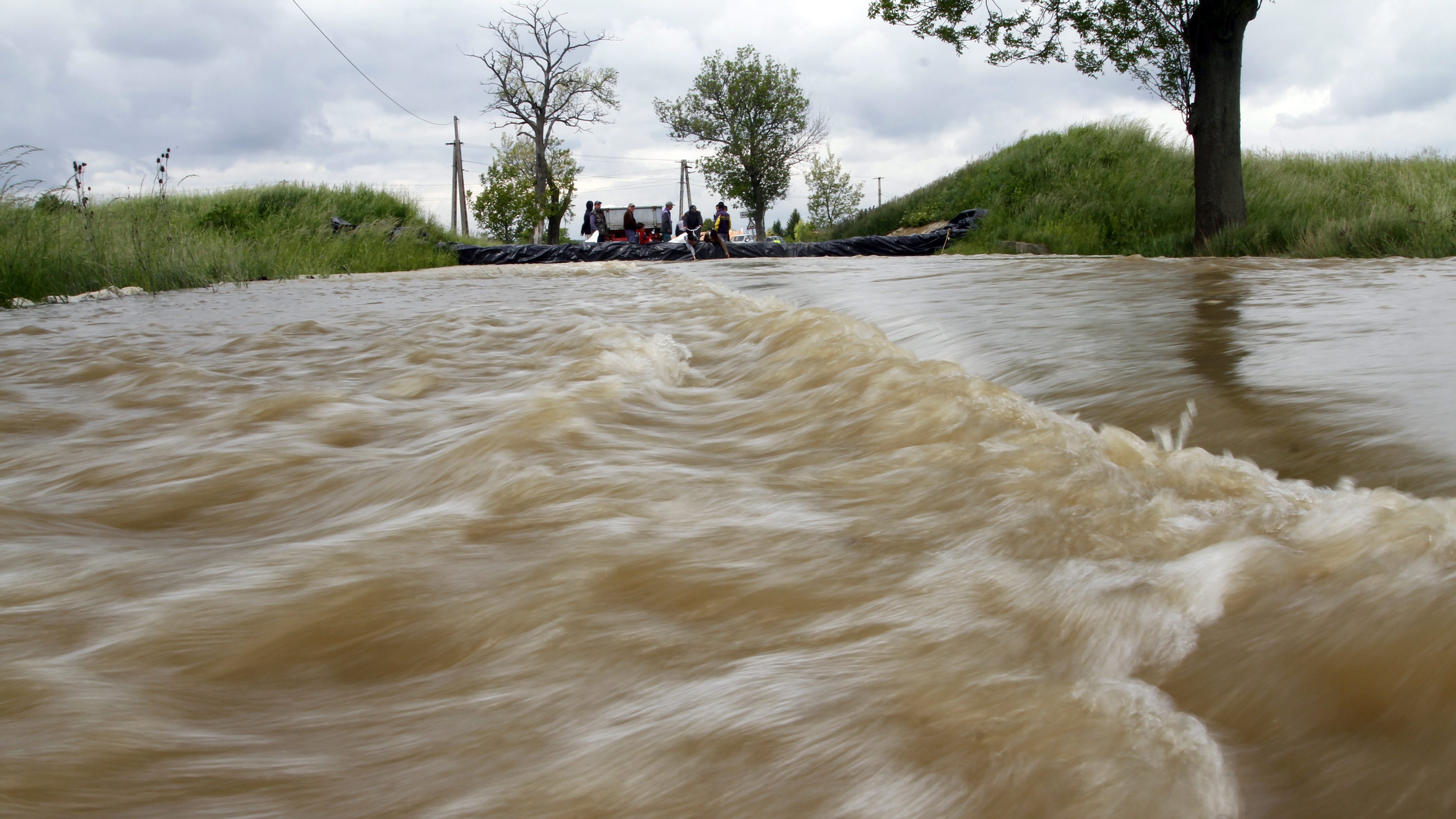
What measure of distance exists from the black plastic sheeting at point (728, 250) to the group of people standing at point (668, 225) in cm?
40

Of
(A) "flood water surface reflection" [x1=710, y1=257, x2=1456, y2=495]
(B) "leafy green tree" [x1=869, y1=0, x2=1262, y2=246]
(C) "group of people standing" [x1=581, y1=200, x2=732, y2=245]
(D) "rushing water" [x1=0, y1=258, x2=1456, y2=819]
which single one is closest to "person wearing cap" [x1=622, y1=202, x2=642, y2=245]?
(C) "group of people standing" [x1=581, y1=200, x2=732, y2=245]

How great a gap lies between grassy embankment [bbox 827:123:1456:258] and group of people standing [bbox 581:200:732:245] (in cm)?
436

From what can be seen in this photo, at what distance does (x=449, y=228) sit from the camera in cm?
2122

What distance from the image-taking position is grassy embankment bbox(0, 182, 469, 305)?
262 inches

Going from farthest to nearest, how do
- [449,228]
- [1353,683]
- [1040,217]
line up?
[449,228]
[1040,217]
[1353,683]

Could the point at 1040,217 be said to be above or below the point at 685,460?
above

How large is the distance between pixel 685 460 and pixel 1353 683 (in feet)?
3.85

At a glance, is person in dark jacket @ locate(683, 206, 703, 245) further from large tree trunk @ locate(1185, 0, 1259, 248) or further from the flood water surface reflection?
the flood water surface reflection

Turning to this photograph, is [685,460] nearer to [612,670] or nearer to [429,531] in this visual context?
[429,531]

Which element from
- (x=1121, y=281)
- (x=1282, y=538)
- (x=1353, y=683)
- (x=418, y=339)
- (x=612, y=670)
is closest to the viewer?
(x=1353, y=683)

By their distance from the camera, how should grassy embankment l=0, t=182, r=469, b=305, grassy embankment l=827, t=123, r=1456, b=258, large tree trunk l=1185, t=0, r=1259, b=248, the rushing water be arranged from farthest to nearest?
1. large tree trunk l=1185, t=0, r=1259, b=248
2. grassy embankment l=827, t=123, r=1456, b=258
3. grassy embankment l=0, t=182, r=469, b=305
4. the rushing water

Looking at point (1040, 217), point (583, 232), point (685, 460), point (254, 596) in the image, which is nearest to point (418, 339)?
point (685, 460)

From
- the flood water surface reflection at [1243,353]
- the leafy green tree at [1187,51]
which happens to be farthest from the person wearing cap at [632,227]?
the flood water surface reflection at [1243,353]

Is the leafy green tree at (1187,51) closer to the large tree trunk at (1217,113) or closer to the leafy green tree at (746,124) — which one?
the large tree trunk at (1217,113)
